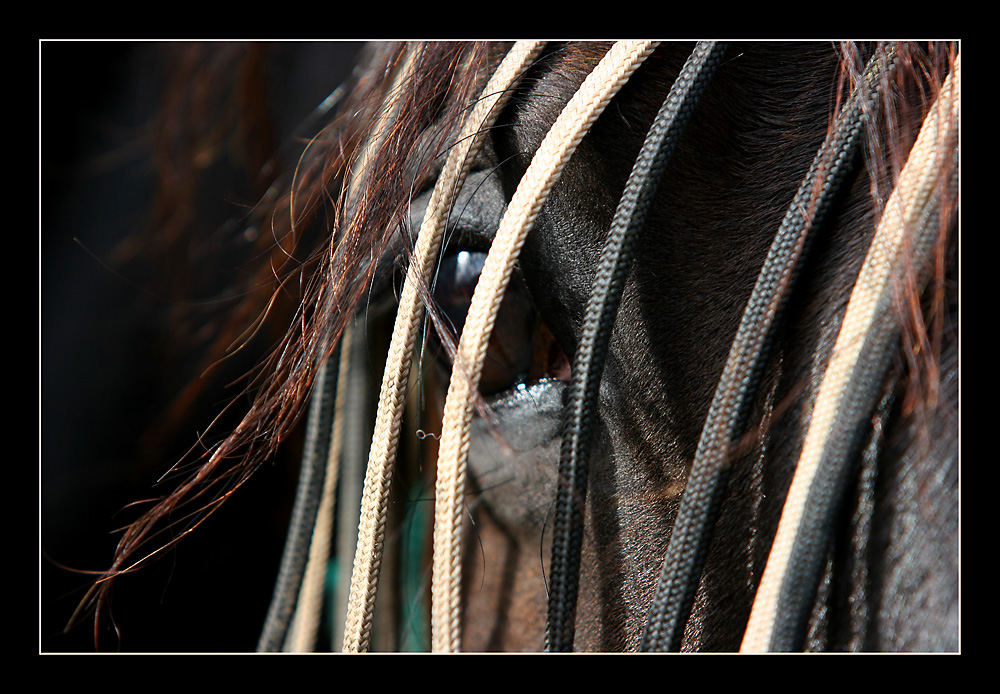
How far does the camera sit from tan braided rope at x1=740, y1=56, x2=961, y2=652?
0.37 m

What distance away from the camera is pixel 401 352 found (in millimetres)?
504

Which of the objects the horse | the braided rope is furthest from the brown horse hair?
the braided rope

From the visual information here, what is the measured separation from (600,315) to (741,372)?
0.09m

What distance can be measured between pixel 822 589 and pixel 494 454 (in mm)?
459

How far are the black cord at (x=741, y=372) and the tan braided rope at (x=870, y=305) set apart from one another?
4 centimetres

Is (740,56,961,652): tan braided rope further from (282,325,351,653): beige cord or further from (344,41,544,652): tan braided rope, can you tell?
(282,325,351,653): beige cord

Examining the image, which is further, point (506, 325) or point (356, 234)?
point (506, 325)

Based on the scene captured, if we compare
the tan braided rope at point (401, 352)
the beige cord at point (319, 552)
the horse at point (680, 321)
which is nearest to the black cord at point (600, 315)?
the horse at point (680, 321)

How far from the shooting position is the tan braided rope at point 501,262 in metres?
0.46

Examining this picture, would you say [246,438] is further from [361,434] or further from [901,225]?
[901,225]

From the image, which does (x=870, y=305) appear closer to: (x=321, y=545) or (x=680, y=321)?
(x=680, y=321)

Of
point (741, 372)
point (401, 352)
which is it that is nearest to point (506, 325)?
point (401, 352)

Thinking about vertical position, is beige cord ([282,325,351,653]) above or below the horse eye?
below

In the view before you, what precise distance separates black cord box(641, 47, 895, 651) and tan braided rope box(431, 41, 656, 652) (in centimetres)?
Result: 14
